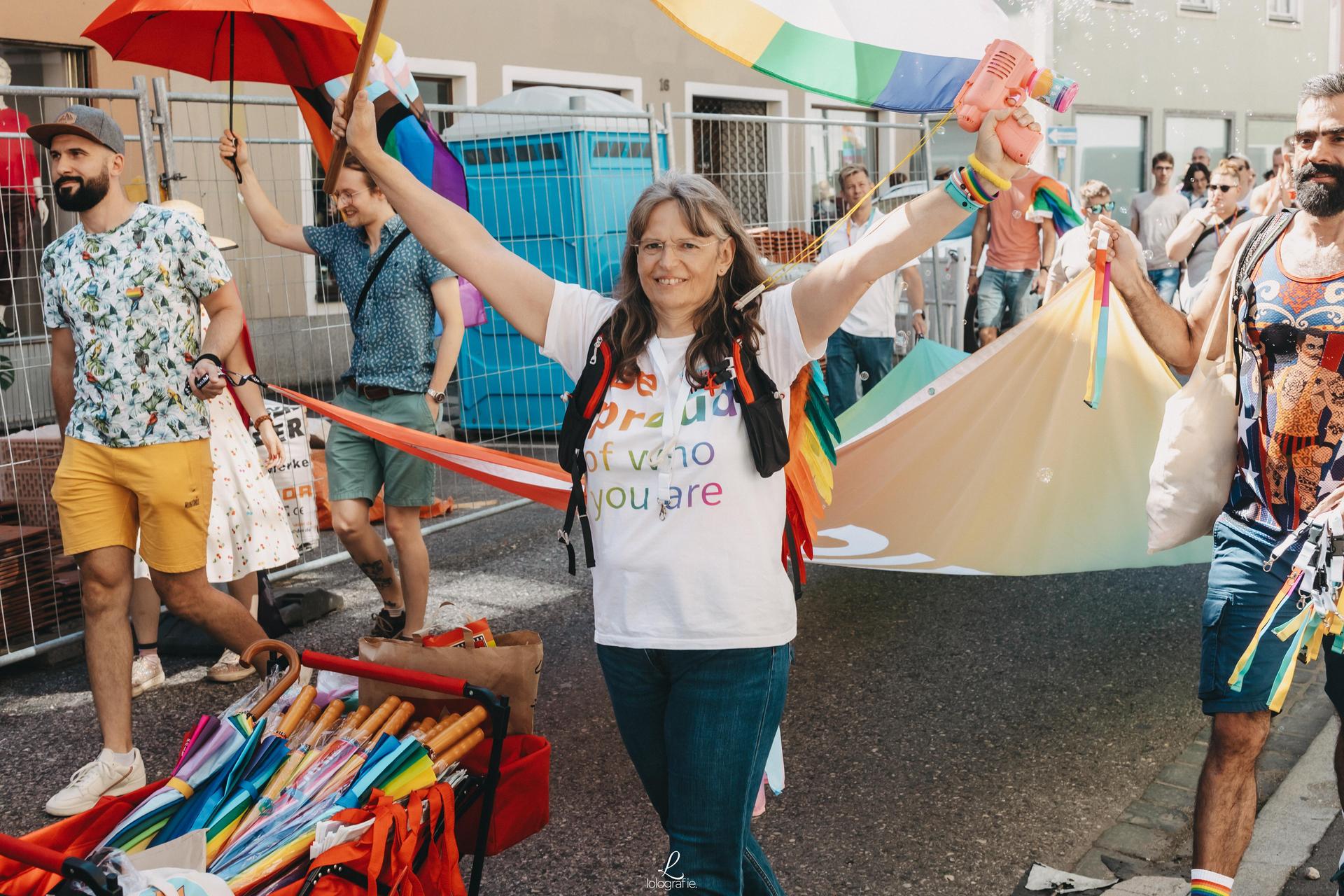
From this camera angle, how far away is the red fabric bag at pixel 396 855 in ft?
7.26

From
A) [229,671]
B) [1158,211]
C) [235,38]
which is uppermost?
[235,38]

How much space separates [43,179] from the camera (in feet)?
19.3

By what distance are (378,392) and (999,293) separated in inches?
251

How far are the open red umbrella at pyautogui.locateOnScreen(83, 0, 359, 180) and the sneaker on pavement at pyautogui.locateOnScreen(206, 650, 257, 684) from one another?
6.64 feet

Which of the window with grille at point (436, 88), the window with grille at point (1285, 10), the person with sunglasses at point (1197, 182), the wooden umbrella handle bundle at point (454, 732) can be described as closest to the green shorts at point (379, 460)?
the wooden umbrella handle bundle at point (454, 732)

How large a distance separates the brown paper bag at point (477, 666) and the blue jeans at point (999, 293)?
777cm

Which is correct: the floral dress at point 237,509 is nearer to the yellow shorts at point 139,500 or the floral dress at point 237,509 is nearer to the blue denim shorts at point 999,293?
the yellow shorts at point 139,500

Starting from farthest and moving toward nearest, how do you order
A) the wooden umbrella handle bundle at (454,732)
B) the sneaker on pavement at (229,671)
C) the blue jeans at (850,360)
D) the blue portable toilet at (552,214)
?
the blue portable toilet at (552,214), the blue jeans at (850,360), the sneaker on pavement at (229,671), the wooden umbrella handle bundle at (454,732)

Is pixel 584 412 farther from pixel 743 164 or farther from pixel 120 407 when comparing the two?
pixel 743 164

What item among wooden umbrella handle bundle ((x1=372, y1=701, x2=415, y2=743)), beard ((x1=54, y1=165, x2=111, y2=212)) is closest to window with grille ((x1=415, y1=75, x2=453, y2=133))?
beard ((x1=54, y1=165, x2=111, y2=212))

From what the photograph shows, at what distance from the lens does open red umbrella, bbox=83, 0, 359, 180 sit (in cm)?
354

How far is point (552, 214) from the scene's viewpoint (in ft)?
26.2

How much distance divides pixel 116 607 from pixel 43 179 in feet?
9.47

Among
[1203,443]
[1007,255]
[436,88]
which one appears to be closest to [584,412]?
[1203,443]
